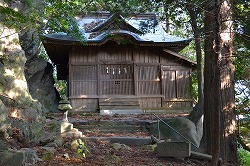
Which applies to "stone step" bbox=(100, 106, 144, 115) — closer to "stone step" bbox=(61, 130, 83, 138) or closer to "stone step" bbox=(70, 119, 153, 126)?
"stone step" bbox=(70, 119, 153, 126)

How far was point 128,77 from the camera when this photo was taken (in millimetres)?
15430

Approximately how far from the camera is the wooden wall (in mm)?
14891

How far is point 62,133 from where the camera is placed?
7570 millimetres

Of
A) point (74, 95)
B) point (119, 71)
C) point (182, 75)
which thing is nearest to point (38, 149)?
point (74, 95)

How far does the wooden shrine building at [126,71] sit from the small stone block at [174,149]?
787cm

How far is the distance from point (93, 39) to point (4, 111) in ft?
29.0

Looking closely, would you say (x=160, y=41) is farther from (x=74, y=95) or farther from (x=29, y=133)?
(x=29, y=133)

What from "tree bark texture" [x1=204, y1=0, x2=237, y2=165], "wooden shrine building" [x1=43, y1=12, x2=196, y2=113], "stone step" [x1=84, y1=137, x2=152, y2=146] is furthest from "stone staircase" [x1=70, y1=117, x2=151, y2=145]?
"wooden shrine building" [x1=43, y1=12, x2=196, y2=113]

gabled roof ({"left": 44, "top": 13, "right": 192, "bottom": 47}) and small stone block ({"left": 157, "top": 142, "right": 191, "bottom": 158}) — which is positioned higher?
gabled roof ({"left": 44, "top": 13, "right": 192, "bottom": 47})

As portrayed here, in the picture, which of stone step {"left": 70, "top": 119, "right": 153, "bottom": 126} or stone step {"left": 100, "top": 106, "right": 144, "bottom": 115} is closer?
stone step {"left": 70, "top": 119, "right": 153, "bottom": 126}

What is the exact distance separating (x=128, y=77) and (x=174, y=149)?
9.14 m

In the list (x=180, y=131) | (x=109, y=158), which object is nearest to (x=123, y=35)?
(x=180, y=131)

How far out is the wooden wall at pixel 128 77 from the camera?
1489 centimetres

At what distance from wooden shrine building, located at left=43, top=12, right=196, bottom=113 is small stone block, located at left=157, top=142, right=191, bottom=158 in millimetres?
7869
